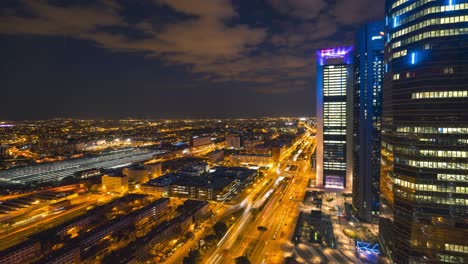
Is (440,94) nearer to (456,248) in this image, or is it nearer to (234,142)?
(456,248)

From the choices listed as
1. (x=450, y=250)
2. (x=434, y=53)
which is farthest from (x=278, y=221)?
(x=434, y=53)

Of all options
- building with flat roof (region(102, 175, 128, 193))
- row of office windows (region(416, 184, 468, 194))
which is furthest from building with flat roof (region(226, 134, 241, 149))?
row of office windows (region(416, 184, 468, 194))

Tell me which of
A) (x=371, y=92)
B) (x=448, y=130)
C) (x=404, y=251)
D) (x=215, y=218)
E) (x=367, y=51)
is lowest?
(x=215, y=218)

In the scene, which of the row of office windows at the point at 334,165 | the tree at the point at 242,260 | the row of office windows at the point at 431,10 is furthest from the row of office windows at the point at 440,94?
the row of office windows at the point at 334,165

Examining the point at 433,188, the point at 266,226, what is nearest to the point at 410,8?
the point at 433,188

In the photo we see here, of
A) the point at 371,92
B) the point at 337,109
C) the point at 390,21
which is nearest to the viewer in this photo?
the point at 390,21

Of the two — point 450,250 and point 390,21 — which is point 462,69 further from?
point 450,250

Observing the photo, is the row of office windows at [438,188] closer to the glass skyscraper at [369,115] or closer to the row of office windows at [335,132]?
the glass skyscraper at [369,115]
